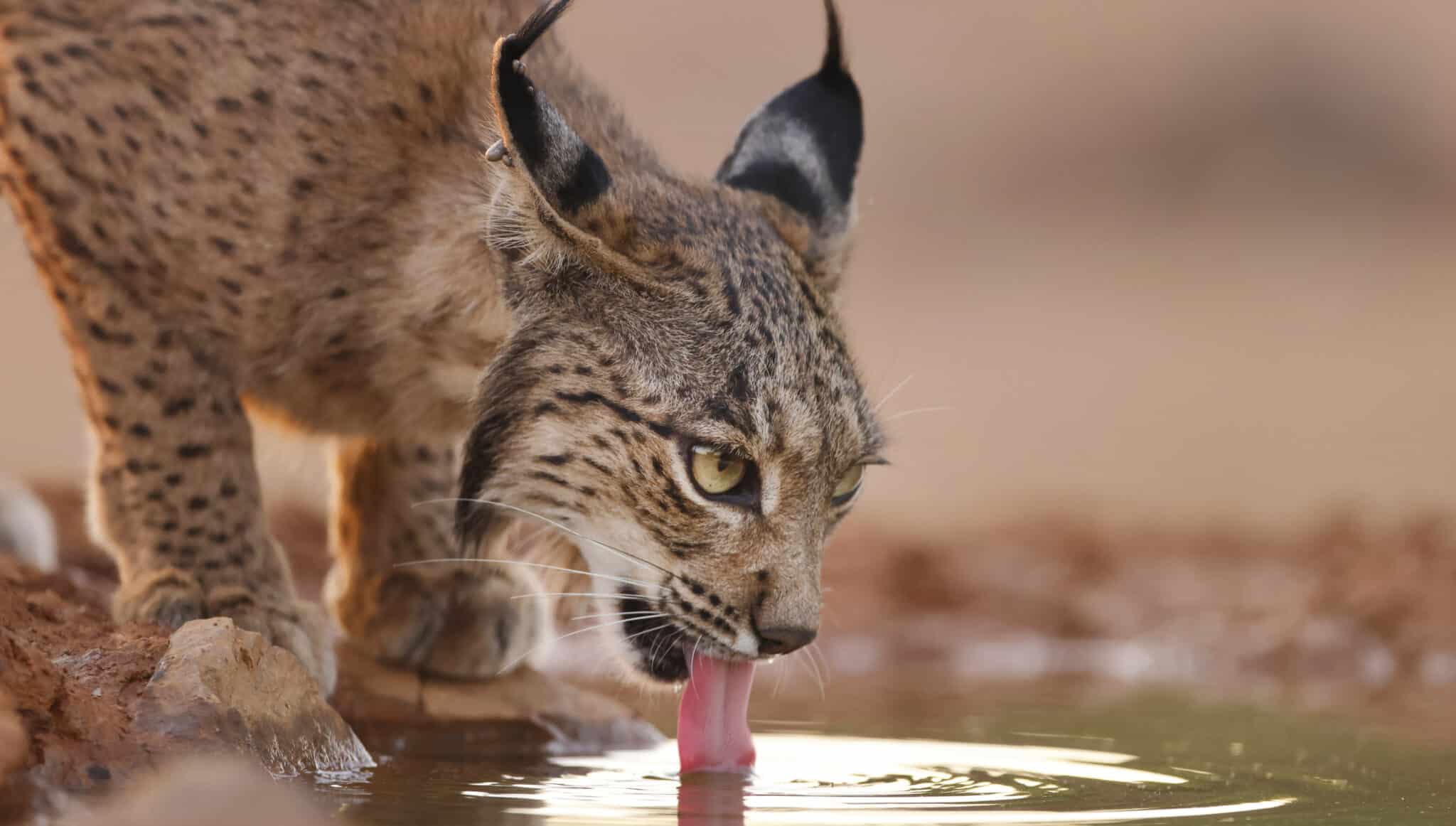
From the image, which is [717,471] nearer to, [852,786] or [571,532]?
[571,532]

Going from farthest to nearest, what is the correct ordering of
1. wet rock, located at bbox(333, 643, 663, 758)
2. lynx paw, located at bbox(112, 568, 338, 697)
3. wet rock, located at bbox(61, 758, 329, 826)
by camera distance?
wet rock, located at bbox(333, 643, 663, 758)
lynx paw, located at bbox(112, 568, 338, 697)
wet rock, located at bbox(61, 758, 329, 826)

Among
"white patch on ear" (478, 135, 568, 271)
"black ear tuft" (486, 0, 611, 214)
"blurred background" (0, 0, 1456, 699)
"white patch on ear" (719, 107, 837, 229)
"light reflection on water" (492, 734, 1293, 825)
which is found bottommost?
"light reflection on water" (492, 734, 1293, 825)

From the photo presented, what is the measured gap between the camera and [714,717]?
529 cm

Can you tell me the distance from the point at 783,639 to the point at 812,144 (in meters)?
1.80

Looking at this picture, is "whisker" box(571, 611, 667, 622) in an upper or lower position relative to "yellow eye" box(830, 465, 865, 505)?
lower

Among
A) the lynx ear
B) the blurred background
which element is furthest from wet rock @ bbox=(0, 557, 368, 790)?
the lynx ear

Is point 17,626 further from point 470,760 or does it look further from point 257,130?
point 257,130

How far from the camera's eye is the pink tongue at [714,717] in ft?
17.3

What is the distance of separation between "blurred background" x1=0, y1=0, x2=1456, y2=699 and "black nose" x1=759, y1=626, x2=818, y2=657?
82cm

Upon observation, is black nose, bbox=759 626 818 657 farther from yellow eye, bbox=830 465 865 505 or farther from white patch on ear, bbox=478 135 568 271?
white patch on ear, bbox=478 135 568 271

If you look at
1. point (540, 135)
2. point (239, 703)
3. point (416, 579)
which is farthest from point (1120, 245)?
point (239, 703)

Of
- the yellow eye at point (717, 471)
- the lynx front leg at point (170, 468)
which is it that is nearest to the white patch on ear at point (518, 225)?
the yellow eye at point (717, 471)

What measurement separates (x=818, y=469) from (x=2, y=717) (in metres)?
2.14

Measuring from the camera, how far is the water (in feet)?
14.7
